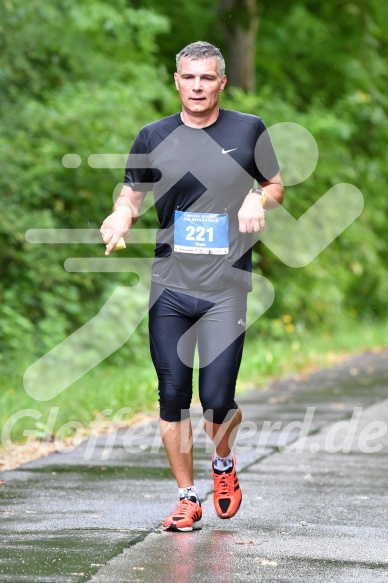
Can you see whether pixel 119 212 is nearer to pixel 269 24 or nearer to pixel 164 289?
pixel 164 289

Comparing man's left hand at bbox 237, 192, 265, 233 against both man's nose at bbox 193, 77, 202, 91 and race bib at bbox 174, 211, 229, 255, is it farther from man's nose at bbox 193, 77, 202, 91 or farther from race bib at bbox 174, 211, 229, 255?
man's nose at bbox 193, 77, 202, 91

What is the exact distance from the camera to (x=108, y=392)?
37.1ft

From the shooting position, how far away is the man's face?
19.4 ft


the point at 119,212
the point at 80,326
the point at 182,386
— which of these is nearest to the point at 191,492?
the point at 182,386

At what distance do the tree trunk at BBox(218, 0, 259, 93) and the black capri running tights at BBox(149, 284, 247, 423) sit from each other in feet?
44.8

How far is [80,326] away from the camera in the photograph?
47.5ft

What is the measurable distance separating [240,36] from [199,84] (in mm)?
13934

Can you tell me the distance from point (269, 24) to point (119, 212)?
15801mm

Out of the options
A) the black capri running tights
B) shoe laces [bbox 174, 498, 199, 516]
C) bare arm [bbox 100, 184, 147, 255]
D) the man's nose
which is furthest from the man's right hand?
shoe laces [bbox 174, 498, 199, 516]

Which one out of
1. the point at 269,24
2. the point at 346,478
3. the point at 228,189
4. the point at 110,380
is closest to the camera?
the point at 228,189

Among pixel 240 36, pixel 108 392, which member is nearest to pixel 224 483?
pixel 108 392

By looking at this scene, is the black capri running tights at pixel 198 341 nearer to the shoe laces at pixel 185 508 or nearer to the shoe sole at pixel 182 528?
the shoe laces at pixel 185 508

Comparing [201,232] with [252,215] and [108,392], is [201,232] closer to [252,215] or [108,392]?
[252,215]

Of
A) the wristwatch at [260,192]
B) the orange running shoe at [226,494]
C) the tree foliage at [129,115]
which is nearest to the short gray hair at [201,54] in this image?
the wristwatch at [260,192]
